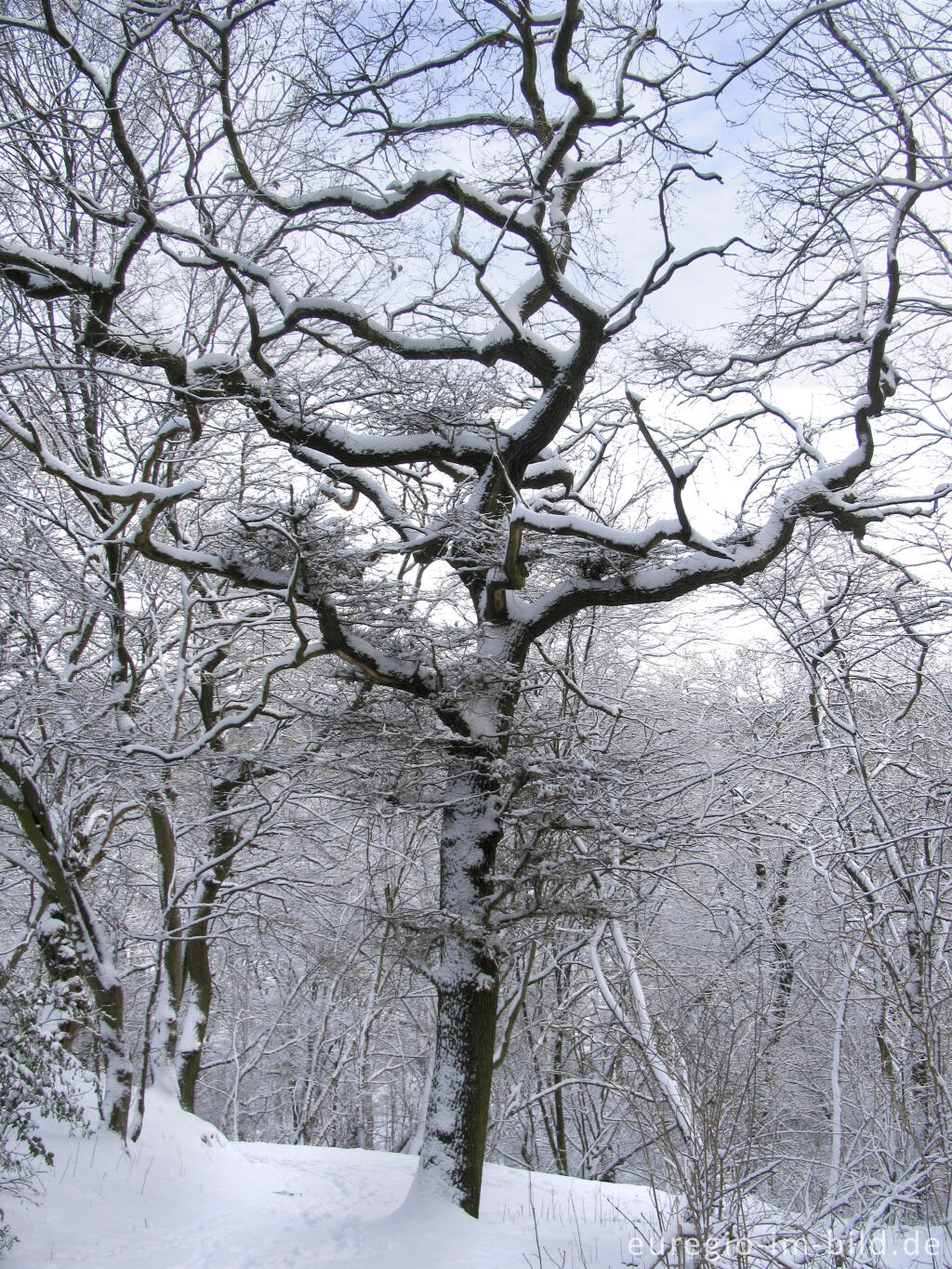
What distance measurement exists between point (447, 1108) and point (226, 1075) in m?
14.6

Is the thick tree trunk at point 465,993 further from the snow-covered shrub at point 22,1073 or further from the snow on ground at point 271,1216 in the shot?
the snow-covered shrub at point 22,1073

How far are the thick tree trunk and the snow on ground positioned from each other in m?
0.34

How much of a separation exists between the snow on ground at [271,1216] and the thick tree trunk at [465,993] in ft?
1.12

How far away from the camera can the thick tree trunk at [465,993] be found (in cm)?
669

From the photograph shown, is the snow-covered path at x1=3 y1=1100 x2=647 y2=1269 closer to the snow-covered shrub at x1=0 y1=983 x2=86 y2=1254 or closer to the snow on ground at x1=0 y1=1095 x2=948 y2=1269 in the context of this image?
the snow on ground at x1=0 y1=1095 x2=948 y2=1269

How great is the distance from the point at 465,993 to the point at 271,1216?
2.52 meters

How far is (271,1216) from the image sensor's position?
717cm

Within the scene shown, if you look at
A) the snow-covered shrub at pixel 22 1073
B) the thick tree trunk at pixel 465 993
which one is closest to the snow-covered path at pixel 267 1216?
the thick tree trunk at pixel 465 993

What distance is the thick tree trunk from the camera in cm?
669

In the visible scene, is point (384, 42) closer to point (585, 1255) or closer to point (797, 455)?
point (797, 455)

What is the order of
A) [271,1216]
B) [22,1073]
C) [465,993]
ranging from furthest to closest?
[271,1216] < [465,993] < [22,1073]

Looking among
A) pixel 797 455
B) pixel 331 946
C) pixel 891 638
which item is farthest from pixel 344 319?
pixel 331 946

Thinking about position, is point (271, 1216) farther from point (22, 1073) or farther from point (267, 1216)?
point (22, 1073)

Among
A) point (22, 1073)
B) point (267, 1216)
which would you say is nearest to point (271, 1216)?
point (267, 1216)
